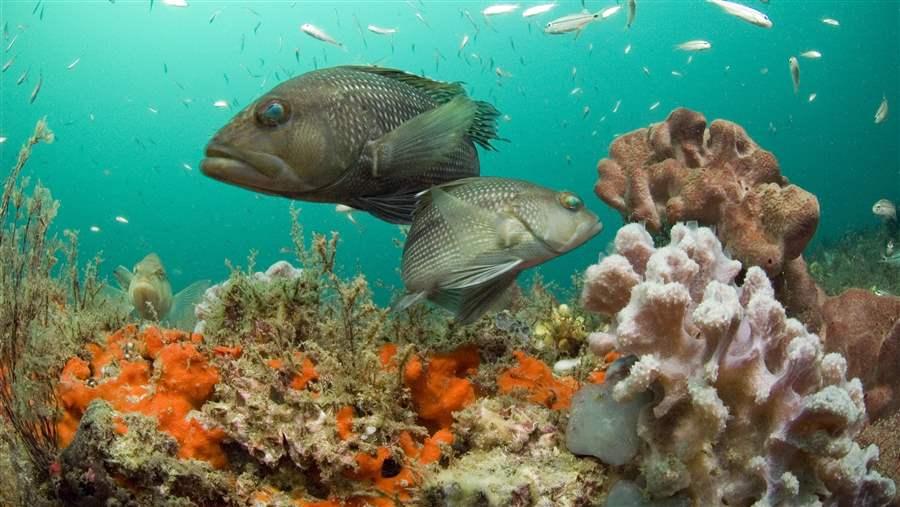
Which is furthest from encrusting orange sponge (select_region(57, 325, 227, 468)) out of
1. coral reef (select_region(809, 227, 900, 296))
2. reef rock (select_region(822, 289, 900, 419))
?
coral reef (select_region(809, 227, 900, 296))

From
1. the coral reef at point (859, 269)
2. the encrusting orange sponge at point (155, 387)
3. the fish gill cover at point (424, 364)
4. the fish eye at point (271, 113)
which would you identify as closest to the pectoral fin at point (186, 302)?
the fish gill cover at point (424, 364)

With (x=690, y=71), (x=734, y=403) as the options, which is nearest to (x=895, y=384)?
(x=734, y=403)

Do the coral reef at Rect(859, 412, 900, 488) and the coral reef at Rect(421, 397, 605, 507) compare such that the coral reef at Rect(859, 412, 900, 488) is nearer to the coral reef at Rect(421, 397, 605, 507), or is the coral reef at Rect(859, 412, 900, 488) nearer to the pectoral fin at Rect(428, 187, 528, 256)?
the coral reef at Rect(421, 397, 605, 507)

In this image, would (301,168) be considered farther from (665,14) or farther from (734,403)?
(665,14)

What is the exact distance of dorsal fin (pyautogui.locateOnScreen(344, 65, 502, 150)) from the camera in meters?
2.82

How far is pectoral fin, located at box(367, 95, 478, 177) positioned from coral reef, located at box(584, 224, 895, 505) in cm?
107

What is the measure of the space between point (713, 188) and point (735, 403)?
2.71 m

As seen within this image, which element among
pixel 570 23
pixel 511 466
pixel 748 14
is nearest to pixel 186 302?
pixel 511 466

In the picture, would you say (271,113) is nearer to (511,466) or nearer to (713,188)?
(511,466)

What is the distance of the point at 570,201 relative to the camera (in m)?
2.71

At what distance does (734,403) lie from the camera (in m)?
2.60

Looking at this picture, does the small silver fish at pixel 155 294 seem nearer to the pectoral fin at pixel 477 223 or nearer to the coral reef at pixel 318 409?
the coral reef at pixel 318 409

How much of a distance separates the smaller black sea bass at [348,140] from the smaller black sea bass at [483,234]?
177mm

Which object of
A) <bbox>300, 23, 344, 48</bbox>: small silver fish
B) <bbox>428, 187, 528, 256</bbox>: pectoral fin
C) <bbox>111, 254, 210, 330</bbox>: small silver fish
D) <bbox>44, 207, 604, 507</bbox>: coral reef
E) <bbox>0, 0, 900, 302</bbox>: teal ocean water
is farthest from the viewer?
<bbox>0, 0, 900, 302</bbox>: teal ocean water
